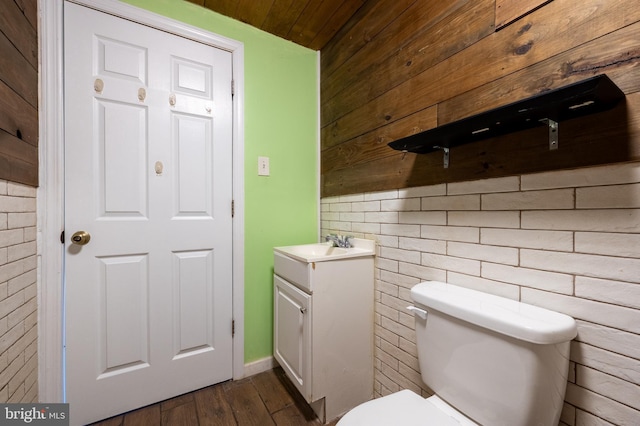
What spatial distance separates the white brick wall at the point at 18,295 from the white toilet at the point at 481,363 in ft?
3.93

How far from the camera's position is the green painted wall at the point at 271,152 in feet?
5.20

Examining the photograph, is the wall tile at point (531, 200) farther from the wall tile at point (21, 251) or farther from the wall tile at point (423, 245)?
the wall tile at point (21, 251)

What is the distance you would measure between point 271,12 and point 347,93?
2.09ft

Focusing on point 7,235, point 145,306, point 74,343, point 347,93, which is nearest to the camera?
point 7,235

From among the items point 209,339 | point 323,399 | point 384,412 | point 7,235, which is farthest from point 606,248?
point 7,235

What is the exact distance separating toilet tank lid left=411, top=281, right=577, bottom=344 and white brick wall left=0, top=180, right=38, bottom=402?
1.46 m

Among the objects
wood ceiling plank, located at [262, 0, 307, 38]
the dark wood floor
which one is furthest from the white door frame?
wood ceiling plank, located at [262, 0, 307, 38]

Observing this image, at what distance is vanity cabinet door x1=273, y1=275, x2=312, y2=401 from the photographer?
1201 mm

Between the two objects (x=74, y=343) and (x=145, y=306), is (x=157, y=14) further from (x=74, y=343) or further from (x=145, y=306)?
(x=74, y=343)

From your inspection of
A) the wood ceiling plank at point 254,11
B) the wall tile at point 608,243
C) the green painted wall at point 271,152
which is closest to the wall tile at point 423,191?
the wall tile at point 608,243

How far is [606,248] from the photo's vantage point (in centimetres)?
64

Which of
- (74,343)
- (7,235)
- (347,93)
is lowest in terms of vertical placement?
(74,343)

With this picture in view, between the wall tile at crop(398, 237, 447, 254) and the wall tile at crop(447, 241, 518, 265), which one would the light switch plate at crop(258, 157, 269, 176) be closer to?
the wall tile at crop(398, 237, 447, 254)

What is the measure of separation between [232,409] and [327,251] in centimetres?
97
